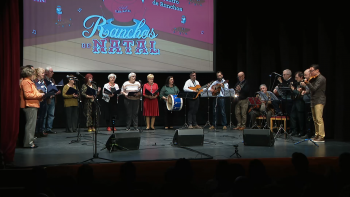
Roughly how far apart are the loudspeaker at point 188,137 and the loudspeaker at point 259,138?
1011mm

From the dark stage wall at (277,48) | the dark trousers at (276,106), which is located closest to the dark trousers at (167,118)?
the dark stage wall at (277,48)

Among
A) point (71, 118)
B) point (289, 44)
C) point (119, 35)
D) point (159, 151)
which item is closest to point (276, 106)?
point (289, 44)

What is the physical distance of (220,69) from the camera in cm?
1227

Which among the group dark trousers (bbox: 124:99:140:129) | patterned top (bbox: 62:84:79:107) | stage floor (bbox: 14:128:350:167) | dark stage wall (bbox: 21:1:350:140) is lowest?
stage floor (bbox: 14:128:350:167)

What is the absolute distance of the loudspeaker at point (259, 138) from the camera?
6809 mm

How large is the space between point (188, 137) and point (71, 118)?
4.40 meters

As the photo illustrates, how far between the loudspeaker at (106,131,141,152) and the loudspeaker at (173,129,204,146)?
0.91 m

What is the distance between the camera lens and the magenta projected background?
9.99m

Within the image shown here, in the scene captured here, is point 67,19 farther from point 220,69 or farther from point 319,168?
point 319,168

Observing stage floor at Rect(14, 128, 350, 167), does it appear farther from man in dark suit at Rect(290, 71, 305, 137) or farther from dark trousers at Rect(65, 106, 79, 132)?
dark trousers at Rect(65, 106, 79, 132)

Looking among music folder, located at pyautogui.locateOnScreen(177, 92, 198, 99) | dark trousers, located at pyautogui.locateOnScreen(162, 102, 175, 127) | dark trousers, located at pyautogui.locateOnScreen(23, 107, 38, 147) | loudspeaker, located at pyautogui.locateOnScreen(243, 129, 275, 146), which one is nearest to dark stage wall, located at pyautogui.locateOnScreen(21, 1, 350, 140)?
dark trousers, located at pyautogui.locateOnScreen(162, 102, 175, 127)

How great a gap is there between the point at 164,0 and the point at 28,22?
14.2 ft
